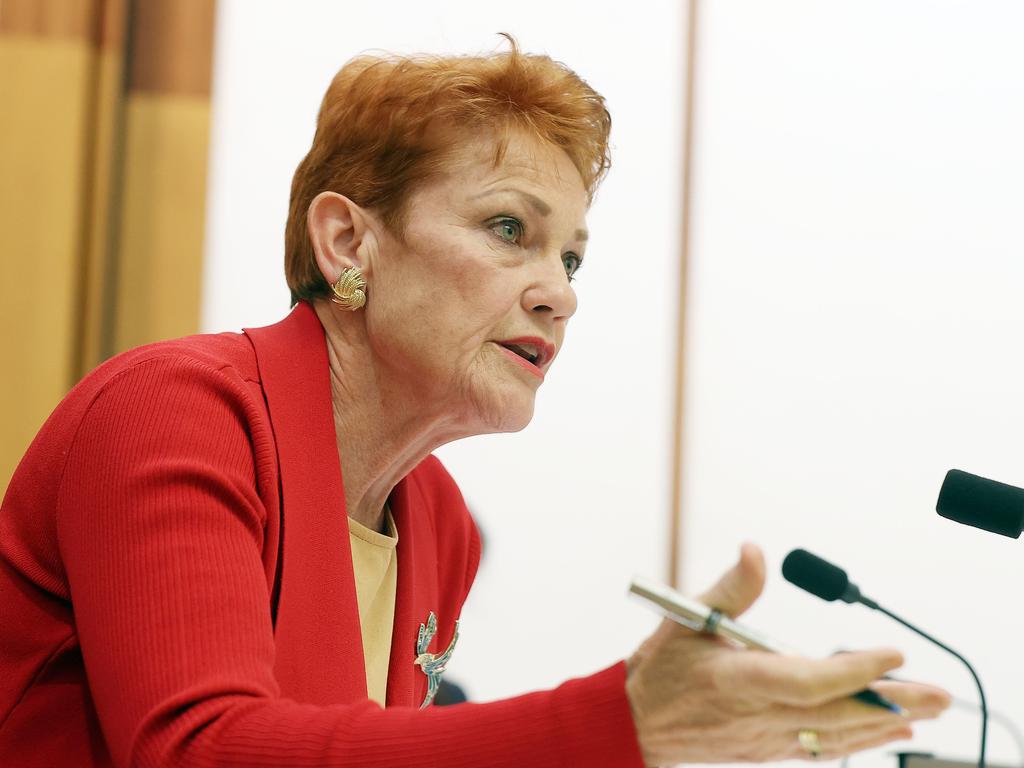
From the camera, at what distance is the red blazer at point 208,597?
0.75m

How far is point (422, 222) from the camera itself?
1.34m

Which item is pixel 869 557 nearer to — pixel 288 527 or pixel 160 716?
pixel 288 527

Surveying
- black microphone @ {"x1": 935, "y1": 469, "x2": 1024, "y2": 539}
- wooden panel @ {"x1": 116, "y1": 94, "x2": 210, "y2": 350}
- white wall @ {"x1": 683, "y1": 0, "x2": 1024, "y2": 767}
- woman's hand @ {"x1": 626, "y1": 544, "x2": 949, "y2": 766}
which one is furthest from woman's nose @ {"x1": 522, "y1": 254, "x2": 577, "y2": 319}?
white wall @ {"x1": 683, "y1": 0, "x2": 1024, "y2": 767}

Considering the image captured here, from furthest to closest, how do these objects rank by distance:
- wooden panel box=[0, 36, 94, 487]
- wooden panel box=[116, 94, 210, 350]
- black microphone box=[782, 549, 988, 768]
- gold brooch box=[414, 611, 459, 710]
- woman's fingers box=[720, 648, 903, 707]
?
wooden panel box=[116, 94, 210, 350] → wooden panel box=[0, 36, 94, 487] → gold brooch box=[414, 611, 459, 710] → black microphone box=[782, 549, 988, 768] → woman's fingers box=[720, 648, 903, 707]

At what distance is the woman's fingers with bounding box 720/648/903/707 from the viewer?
2.11ft

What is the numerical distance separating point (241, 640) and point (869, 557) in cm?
230

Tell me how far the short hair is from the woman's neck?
9 cm

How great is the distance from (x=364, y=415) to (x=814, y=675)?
0.79 metres

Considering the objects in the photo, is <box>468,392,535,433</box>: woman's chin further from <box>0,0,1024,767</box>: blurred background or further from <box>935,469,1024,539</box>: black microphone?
<box>0,0,1024,767</box>: blurred background

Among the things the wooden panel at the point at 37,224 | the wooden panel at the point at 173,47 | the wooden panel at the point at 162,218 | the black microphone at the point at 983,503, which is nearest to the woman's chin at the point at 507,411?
the black microphone at the point at 983,503

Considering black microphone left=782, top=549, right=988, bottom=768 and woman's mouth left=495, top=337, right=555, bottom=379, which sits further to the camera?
woman's mouth left=495, top=337, right=555, bottom=379

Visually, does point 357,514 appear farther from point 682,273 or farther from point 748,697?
point 682,273

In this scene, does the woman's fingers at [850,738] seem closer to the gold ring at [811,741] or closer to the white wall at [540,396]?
the gold ring at [811,741]

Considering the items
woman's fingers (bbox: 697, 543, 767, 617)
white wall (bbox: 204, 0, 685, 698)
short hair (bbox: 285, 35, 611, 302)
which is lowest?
white wall (bbox: 204, 0, 685, 698)
